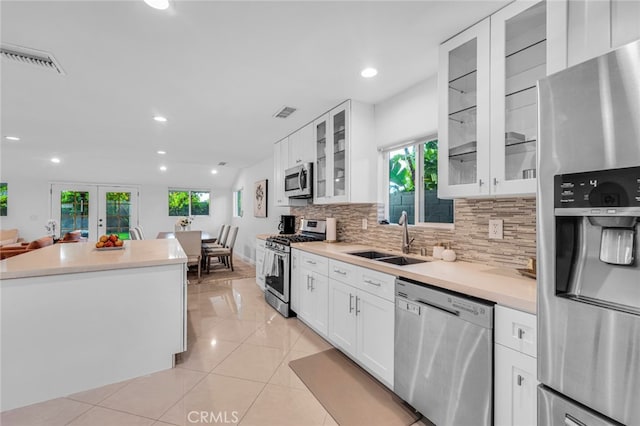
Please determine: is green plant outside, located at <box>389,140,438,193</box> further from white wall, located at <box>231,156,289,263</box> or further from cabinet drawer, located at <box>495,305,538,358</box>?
white wall, located at <box>231,156,289,263</box>

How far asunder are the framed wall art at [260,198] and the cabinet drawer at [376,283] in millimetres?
3980

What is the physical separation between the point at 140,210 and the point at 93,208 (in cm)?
102

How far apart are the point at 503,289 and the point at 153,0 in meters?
2.31

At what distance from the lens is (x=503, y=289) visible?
133 cm

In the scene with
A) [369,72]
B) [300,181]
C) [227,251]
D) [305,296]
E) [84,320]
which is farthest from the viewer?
[227,251]

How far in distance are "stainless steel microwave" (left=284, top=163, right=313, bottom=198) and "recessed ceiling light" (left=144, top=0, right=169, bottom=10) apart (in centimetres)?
220

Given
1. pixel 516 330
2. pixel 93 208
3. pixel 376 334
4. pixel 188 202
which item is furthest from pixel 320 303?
pixel 93 208

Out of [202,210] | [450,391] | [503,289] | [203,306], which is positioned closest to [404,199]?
[503,289]

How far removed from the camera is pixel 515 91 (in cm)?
158

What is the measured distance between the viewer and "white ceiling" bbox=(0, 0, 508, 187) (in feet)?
5.29

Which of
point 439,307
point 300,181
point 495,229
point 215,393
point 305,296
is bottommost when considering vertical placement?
point 215,393

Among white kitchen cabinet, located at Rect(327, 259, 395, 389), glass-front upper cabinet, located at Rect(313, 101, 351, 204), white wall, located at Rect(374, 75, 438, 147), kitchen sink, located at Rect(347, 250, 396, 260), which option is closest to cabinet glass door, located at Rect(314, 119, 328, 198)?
glass-front upper cabinet, located at Rect(313, 101, 351, 204)

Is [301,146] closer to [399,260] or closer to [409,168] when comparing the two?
[409,168]

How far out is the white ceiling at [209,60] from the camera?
1.61 metres
